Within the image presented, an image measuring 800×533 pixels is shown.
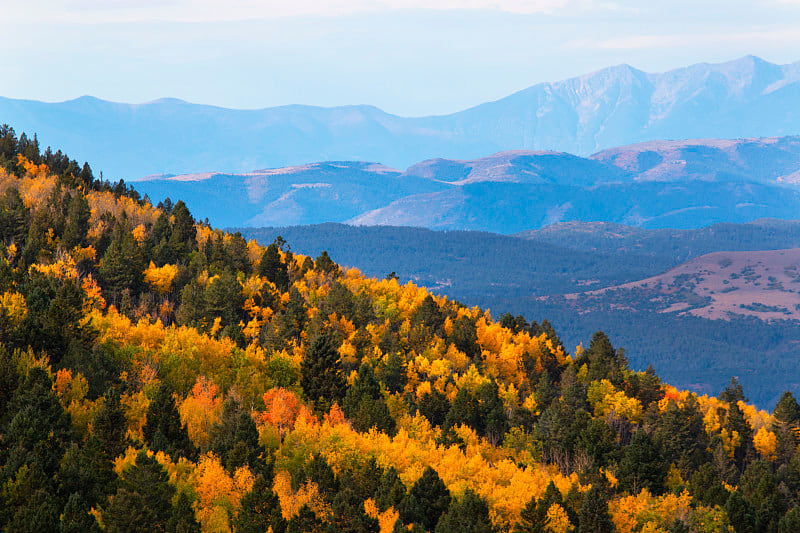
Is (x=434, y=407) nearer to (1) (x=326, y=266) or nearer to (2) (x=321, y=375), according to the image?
(2) (x=321, y=375)

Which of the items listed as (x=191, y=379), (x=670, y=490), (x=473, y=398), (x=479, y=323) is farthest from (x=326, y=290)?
(x=670, y=490)

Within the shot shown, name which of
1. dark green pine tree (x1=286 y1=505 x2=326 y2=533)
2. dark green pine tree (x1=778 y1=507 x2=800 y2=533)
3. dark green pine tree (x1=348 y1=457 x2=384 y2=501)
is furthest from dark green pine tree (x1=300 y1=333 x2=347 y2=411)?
dark green pine tree (x1=778 y1=507 x2=800 y2=533)

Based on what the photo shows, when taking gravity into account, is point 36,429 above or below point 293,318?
above

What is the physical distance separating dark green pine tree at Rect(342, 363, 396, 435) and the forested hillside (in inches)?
14.3

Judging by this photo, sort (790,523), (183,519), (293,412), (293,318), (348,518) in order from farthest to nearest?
(293,318), (293,412), (790,523), (348,518), (183,519)

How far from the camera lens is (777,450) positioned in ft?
389

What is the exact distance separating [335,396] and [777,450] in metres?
68.2

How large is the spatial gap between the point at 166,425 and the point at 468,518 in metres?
27.3

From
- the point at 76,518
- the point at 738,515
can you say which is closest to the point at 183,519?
the point at 76,518

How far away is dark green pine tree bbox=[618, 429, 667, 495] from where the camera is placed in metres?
83.8

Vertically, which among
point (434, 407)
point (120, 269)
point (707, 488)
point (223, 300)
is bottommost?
point (707, 488)

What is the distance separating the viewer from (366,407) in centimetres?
8756

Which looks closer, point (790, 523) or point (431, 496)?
point (431, 496)

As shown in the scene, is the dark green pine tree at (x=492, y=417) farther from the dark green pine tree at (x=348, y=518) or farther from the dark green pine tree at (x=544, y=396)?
the dark green pine tree at (x=348, y=518)
